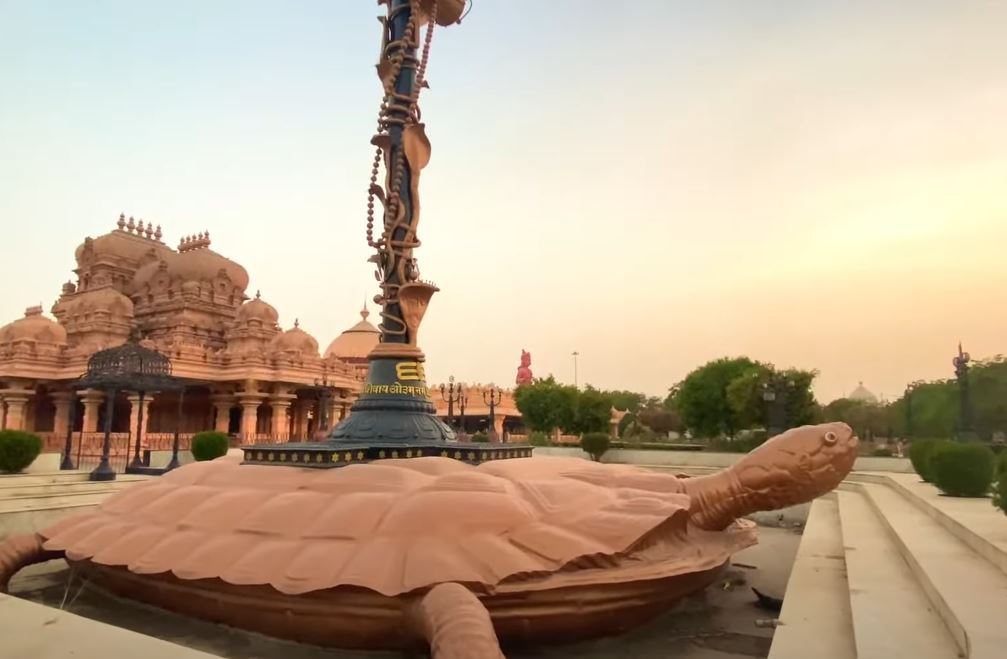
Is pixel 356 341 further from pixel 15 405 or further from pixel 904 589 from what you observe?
pixel 904 589

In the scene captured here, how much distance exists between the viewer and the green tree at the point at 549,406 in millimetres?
30766

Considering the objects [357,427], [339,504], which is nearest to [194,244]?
[357,427]

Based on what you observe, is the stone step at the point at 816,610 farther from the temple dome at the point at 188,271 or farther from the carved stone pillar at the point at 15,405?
the temple dome at the point at 188,271

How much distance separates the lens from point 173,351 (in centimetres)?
2598

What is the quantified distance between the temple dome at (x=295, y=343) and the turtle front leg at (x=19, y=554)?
905 inches

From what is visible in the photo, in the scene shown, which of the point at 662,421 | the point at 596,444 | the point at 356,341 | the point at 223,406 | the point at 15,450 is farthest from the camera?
the point at 662,421

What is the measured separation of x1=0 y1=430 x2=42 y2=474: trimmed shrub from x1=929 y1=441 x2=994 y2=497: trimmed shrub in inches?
657

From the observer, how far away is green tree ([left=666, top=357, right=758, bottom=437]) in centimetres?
3006

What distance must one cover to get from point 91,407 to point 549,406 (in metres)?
18.8

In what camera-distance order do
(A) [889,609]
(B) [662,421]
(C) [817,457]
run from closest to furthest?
(A) [889,609] → (C) [817,457] → (B) [662,421]

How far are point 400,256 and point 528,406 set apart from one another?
23734 mm

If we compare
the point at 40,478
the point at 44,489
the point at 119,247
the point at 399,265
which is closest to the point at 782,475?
the point at 399,265

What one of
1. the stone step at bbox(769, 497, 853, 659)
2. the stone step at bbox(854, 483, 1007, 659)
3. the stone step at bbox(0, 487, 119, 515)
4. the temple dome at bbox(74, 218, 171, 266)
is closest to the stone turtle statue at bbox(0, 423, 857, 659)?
the stone step at bbox(769, 497, 853, 659)

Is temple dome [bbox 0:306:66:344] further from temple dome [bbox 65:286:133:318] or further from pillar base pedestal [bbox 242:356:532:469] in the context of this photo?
pillar base pedestal [bbox 242:356:532:469]
